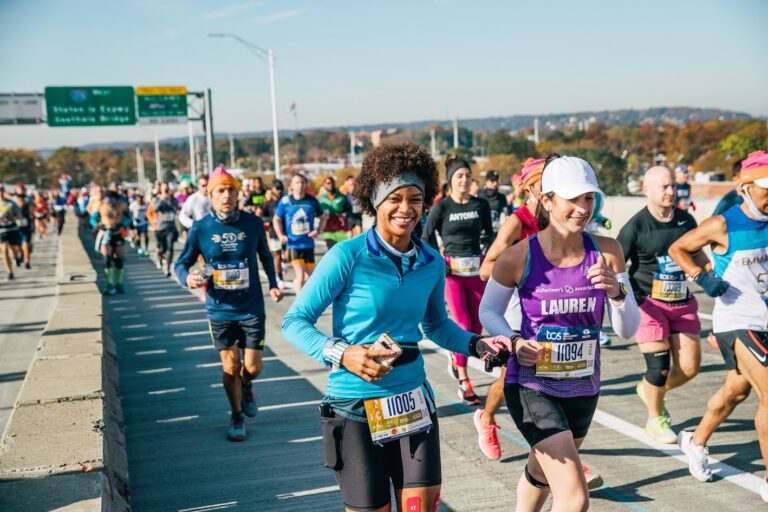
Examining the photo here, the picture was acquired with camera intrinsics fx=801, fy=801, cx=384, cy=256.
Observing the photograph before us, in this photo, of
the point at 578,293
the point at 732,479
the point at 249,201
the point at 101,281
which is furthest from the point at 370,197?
the point at 101,281

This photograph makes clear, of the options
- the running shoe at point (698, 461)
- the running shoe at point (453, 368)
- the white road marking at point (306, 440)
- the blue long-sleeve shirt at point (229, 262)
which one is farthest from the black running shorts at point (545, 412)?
the running shoe at point (453, 368)

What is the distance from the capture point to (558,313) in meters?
3.78

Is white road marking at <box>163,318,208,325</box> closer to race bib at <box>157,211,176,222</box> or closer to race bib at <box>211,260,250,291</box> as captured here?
race bib at <box>211,260,250,291</box>

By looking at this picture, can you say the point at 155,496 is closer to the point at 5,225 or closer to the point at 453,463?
the point at 453,463

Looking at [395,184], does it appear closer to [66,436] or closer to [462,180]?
[66,436]

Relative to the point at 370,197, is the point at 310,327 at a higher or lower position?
lower

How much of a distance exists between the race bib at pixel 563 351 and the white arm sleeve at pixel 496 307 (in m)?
0.18

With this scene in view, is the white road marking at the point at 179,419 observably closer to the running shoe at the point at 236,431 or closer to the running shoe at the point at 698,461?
the running shoe at the point at 236,431

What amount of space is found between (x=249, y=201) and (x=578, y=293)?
14642 millimetres

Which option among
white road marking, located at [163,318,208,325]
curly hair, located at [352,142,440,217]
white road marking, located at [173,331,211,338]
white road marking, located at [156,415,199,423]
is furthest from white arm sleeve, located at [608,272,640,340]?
white road marking, located at [163,318,208,325]

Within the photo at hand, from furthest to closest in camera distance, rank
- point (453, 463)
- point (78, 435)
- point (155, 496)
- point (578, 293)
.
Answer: point (453, 463), point (155, 496), point (78, 435), point (578, 293)

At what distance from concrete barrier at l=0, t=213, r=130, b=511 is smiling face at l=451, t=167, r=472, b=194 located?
3453 millimetres

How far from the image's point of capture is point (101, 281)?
1819cm

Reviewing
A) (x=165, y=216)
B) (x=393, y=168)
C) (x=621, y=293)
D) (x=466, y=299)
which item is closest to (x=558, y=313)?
(x=621, y=293)
